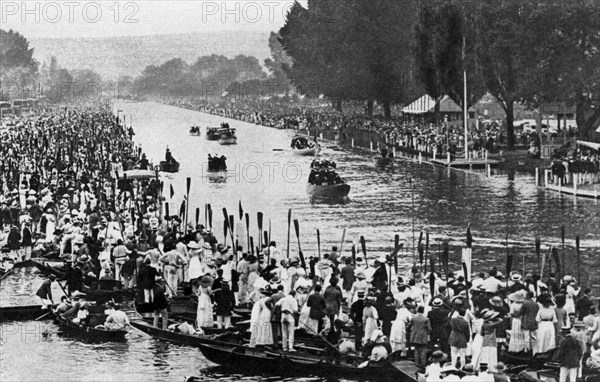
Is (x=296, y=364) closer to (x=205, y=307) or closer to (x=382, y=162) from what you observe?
(x=205, y=307)

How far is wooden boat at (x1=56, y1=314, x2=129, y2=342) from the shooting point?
1460 inches

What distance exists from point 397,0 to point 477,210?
228 feet

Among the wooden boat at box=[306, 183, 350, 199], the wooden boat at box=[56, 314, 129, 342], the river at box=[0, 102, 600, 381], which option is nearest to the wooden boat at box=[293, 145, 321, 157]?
the river at box=[0, 102, 600, 381]

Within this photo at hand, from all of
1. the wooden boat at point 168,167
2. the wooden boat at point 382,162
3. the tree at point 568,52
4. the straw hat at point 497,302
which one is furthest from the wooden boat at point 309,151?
the straw hat at point 497,302

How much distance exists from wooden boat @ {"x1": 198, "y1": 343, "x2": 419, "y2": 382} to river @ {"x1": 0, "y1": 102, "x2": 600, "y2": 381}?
55 cm

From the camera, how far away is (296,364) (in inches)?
1233

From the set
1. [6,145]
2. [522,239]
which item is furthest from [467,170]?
[6,145]

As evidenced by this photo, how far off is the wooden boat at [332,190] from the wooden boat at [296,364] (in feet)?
140

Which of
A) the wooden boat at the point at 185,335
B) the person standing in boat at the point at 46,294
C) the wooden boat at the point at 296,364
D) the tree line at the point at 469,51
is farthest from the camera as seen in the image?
the tree line at the point at 469,51

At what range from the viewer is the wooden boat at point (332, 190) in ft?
249

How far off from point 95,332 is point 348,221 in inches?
1181

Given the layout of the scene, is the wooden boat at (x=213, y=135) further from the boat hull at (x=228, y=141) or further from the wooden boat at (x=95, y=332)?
the wooden boat at (x=95, y=332)

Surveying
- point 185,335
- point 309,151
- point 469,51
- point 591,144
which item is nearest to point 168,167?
point 309,151

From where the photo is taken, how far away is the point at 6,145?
110m
